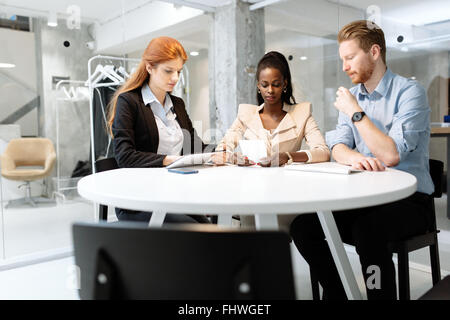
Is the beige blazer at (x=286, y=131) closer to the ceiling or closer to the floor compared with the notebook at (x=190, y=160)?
closer to the ceiling

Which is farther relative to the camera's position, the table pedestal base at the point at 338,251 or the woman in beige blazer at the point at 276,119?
the woman in beige blazer at the point at 276,119

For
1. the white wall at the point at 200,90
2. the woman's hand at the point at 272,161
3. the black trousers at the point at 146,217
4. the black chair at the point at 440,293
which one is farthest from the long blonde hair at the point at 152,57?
the white wall at the point at 200,90

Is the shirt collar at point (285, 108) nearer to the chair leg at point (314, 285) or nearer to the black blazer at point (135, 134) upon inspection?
the black blazer at point (135, 134)

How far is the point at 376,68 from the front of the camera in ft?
5.78

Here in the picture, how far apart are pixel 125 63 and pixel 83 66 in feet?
1.31

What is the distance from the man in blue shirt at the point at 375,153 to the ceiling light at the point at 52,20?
238cm

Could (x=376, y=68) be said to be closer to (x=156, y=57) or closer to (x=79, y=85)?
(x=156, y=57)

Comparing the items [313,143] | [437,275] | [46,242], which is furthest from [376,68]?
[46,242]

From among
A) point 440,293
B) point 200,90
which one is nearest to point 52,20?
point 200,90

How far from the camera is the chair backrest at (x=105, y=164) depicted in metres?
2.06

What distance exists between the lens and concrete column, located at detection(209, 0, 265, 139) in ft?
13.5

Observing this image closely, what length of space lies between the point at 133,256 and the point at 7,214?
2.79m

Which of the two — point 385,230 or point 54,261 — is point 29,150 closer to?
point 54,261
